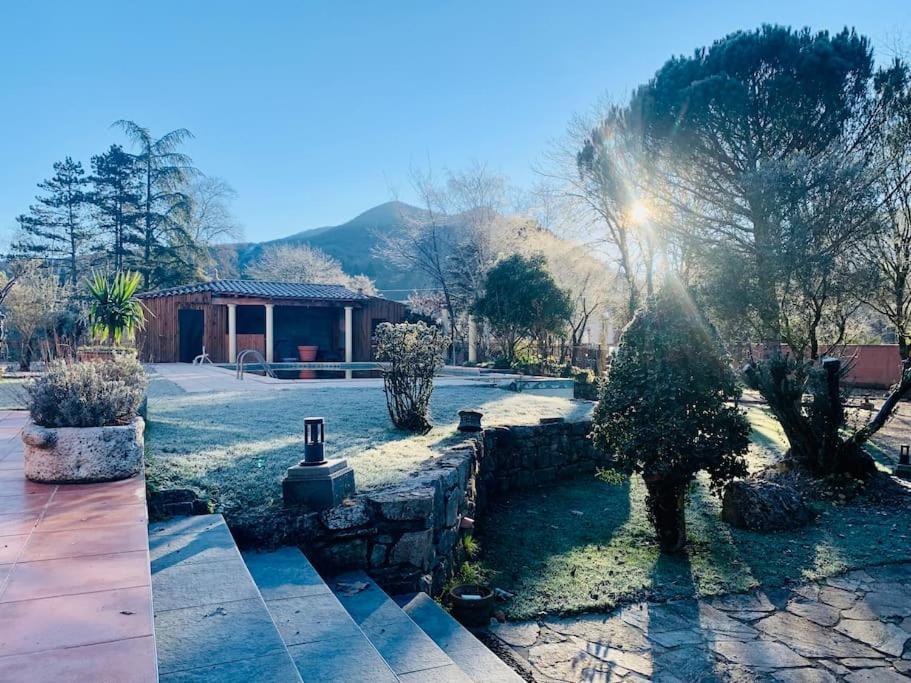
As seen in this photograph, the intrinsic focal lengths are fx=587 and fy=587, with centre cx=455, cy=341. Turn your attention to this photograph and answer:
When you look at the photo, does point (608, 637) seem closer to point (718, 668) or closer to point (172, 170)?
point (718, 668)

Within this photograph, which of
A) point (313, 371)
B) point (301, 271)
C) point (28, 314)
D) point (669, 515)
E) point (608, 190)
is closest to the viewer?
point (669, 515)

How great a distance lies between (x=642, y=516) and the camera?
532 cm

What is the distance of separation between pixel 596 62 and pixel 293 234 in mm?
52185

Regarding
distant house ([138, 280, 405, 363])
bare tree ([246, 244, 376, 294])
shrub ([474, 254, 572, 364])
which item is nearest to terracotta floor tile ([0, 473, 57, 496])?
shrub ([474, 254, 572, 364])

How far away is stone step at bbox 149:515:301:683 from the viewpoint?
68.1 inches

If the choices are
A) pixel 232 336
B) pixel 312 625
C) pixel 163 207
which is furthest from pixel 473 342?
pixel 312 625

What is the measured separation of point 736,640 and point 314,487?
7.95ft

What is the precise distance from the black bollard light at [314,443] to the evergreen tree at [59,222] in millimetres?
31131

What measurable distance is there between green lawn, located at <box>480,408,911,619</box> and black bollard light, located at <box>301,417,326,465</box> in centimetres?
143

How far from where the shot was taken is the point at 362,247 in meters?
51.3

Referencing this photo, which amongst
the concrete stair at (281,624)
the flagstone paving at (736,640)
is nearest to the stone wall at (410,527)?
the concrete stair at (281,624)

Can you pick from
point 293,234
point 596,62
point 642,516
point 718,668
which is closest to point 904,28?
point 596,62

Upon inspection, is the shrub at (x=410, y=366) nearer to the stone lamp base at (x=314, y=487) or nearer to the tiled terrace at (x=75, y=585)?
the stone lamp base at (x=314, y=487)

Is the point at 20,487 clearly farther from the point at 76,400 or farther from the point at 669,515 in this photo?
the point at 669,515
